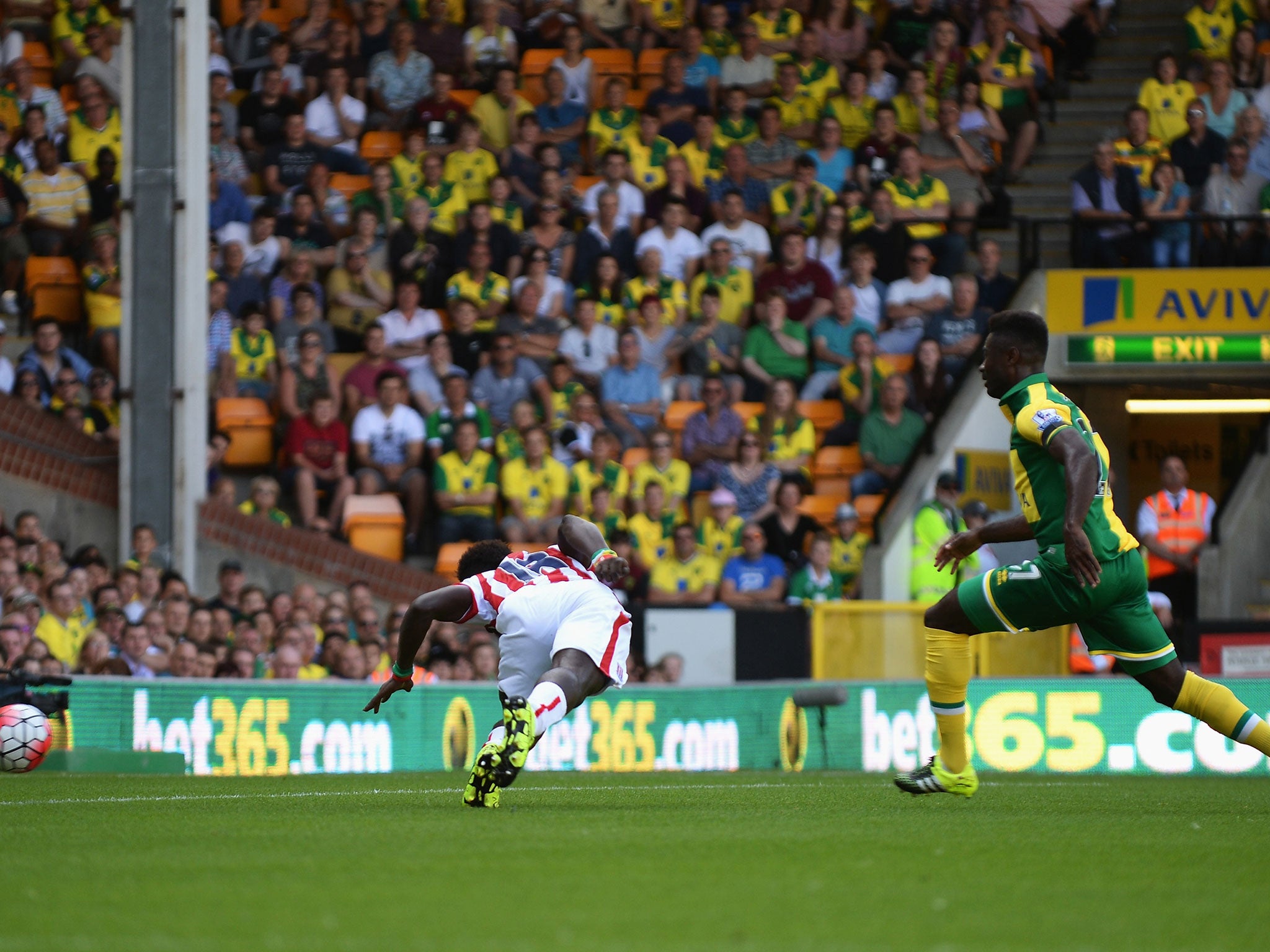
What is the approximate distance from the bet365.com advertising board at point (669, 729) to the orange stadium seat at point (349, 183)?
7.72 metres

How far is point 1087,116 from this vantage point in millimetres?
22234

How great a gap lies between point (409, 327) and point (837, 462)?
13.7 ft

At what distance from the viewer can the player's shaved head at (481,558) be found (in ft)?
29.6

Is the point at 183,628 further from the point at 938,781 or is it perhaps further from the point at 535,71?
the point at 535,71

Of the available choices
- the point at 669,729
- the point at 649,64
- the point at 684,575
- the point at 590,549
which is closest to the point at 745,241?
the point at 649,64

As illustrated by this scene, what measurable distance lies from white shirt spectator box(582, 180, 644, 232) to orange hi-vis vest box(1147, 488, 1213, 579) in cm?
565

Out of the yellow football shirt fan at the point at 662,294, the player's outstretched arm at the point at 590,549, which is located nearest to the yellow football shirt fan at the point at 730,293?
the yellow football shirt fan at the point at 662,294

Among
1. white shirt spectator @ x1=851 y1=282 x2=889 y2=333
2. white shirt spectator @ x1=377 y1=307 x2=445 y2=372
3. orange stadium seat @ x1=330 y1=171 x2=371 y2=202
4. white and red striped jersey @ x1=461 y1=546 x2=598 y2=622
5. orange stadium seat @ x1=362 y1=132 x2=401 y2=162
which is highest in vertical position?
orange stadium seat @ x1=362 y1=132 x2=401 y2=162

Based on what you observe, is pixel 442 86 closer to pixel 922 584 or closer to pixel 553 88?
pixel 553 88

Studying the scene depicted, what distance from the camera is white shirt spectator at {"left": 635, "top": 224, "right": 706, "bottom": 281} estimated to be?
19.4m

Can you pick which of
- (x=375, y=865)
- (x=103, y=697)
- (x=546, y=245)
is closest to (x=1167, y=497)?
(x=546, y=245)

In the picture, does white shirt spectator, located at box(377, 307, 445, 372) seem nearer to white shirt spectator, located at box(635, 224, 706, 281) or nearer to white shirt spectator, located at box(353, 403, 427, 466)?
white shirt spectator, located at box(353, 403, 427, 466)

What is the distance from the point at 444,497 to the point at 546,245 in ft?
10.7

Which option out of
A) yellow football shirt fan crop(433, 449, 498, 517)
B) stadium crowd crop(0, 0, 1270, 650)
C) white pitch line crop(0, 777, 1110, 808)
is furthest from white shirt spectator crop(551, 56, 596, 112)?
white pitch line crop(0, 777, 1110, 808)
